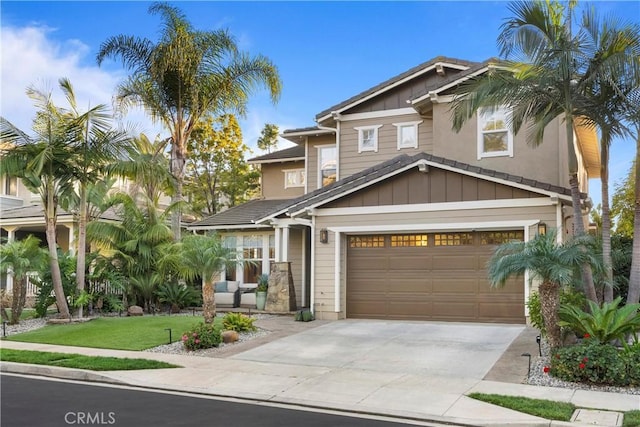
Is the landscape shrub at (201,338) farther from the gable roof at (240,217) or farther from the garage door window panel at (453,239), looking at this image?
the gable roof at (240,217)

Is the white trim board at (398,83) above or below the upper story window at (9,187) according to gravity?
above

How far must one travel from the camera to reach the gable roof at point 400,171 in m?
14.1

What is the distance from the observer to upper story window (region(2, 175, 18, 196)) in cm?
2648

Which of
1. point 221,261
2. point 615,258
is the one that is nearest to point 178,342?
point 221,261

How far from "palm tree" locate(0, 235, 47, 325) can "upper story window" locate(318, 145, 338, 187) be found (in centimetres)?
938

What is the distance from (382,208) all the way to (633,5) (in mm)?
7324

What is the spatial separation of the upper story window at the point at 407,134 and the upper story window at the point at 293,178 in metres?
5.49

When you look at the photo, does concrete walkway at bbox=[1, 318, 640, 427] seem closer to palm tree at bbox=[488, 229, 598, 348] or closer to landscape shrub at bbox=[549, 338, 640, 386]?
landscape shrub at bbox=[549, 338, 640, 386]

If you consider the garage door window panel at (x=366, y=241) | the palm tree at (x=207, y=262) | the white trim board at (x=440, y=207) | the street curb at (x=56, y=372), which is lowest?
the street curb at (x=56, y=372)

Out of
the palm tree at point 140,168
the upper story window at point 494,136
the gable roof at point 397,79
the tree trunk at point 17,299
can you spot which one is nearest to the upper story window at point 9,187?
the tree trunk at point 17,299

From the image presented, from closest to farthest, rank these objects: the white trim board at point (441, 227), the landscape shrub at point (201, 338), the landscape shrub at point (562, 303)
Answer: the landscape shrub at point (562, 303), the landscape shrub at point (201, 338), the white trim board at point (441, 227)

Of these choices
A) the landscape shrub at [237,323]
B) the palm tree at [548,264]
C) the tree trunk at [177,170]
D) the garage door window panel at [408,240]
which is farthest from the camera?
the tree trunk at [177,170]

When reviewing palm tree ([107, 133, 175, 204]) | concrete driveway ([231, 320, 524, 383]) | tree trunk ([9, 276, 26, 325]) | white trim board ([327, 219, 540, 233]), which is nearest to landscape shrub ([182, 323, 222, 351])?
concrete driveway ([231, 320, 524, 383])

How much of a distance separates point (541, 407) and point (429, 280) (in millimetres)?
7860
